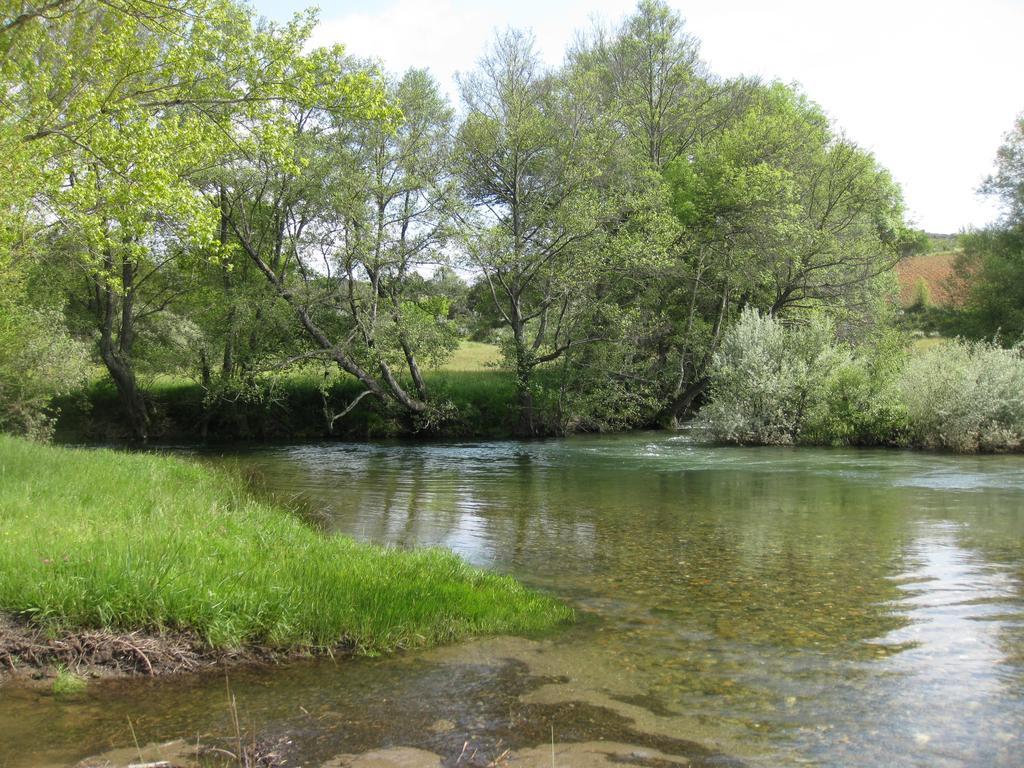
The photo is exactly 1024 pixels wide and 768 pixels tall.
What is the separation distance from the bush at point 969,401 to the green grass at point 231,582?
2087 cm

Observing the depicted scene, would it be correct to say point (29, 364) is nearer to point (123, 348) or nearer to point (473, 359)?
point (123, 348)

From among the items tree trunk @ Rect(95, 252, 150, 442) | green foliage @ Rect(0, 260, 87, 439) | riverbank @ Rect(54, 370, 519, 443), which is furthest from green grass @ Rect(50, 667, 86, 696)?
tree trunk @ Rect(95, 252, 150, 442)

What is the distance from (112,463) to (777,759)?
1435cm

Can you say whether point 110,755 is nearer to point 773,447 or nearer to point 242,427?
point 773,447

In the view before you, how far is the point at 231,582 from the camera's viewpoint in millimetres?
7074

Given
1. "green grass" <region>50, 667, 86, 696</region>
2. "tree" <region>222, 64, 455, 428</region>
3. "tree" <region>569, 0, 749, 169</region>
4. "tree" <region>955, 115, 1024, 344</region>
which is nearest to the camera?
"green grass" <region>50, 667, 86, 696</region>

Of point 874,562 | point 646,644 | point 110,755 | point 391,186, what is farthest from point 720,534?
point 391,186

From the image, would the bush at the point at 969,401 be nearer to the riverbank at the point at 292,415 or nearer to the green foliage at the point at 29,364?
the riverbank at the point at 292,415

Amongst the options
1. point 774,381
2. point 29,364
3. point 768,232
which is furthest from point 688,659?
point 768,232

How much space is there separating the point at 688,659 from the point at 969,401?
21.9m

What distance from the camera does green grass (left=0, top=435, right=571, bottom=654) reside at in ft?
21.0

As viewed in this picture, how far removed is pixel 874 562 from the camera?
10.6m

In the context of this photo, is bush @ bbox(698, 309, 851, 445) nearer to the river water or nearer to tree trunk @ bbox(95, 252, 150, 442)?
the river water

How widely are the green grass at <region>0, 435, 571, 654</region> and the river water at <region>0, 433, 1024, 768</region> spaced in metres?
0.41
